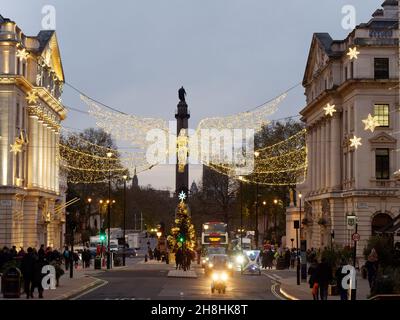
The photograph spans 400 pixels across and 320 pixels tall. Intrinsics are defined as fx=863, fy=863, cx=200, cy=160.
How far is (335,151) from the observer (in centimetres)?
7425

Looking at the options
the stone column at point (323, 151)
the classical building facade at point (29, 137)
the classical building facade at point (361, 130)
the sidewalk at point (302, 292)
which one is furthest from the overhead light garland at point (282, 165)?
the sidewalk at point (302, 292)

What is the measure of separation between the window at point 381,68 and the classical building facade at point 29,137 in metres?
26.7

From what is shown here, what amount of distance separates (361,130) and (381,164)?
10.1 feet

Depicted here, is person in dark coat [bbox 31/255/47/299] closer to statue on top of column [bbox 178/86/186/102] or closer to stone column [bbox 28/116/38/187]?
stone column [bbox 28/116/38/187]

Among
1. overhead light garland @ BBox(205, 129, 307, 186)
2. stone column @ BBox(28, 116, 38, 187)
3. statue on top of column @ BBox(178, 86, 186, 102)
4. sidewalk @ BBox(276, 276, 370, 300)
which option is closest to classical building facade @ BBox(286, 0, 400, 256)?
overhead light garland @ BBox(205, 129, 307, 186)

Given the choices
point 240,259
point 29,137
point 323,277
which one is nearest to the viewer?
point 323,277

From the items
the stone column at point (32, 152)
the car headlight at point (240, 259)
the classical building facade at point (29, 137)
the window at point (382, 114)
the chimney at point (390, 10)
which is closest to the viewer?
the car headlight at point (240, 259)

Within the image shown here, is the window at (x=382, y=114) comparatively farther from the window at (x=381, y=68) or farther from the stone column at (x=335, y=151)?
the stone column at (x=335, y=151)

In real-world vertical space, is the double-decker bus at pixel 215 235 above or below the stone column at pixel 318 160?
below

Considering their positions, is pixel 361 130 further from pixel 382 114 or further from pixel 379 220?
pixel 379 220

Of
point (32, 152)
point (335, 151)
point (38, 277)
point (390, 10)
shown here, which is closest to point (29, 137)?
point (32, 152)

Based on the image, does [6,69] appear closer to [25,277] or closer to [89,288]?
[89,288]

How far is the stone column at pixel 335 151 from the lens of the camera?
73.5 m

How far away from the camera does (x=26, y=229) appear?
70.8m
